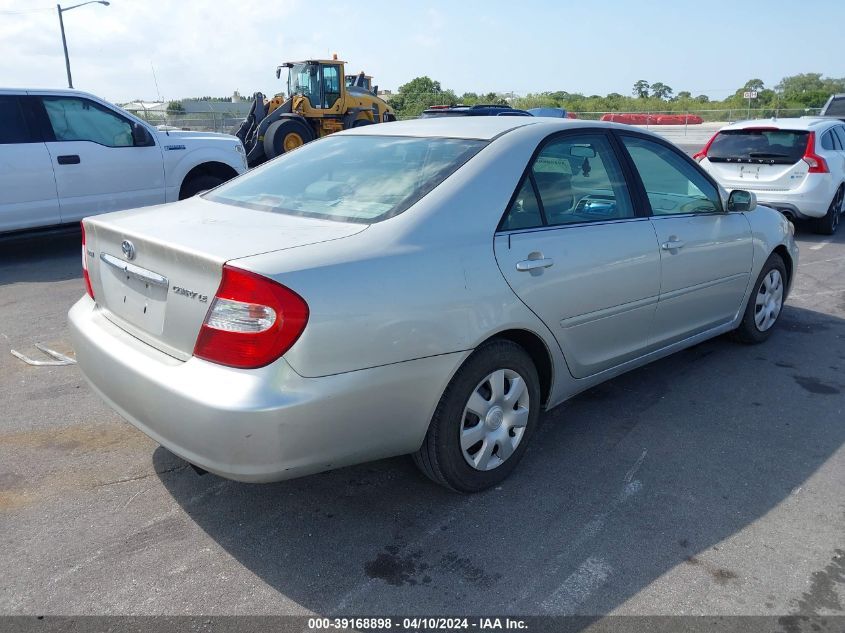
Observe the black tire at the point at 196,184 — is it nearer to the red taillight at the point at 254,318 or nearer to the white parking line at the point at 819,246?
the red taillight at the point at 254,318

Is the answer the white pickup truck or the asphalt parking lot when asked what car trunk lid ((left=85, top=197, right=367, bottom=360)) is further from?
the white pickup truck

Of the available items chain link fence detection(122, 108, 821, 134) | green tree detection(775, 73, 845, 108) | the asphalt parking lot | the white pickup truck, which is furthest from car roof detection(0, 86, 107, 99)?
green tree detection(775, 73, 845, 108)

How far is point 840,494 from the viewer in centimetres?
321

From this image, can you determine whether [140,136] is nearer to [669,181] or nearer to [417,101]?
[669,181]

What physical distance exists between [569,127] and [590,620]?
2.33 meters

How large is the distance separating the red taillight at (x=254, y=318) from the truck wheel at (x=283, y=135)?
1525 centimetres

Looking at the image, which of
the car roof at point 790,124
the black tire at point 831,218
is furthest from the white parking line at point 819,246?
the car roof at point 790,124

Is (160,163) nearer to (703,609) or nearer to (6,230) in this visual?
(6,230)

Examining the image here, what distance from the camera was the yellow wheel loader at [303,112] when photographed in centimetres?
1750

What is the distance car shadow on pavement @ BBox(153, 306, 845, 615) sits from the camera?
101 inches

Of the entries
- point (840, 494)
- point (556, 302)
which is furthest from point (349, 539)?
point (840, 494)

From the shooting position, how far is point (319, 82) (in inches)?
744

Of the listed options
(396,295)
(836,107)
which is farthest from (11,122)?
(836,107)

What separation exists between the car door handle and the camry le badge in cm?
160
